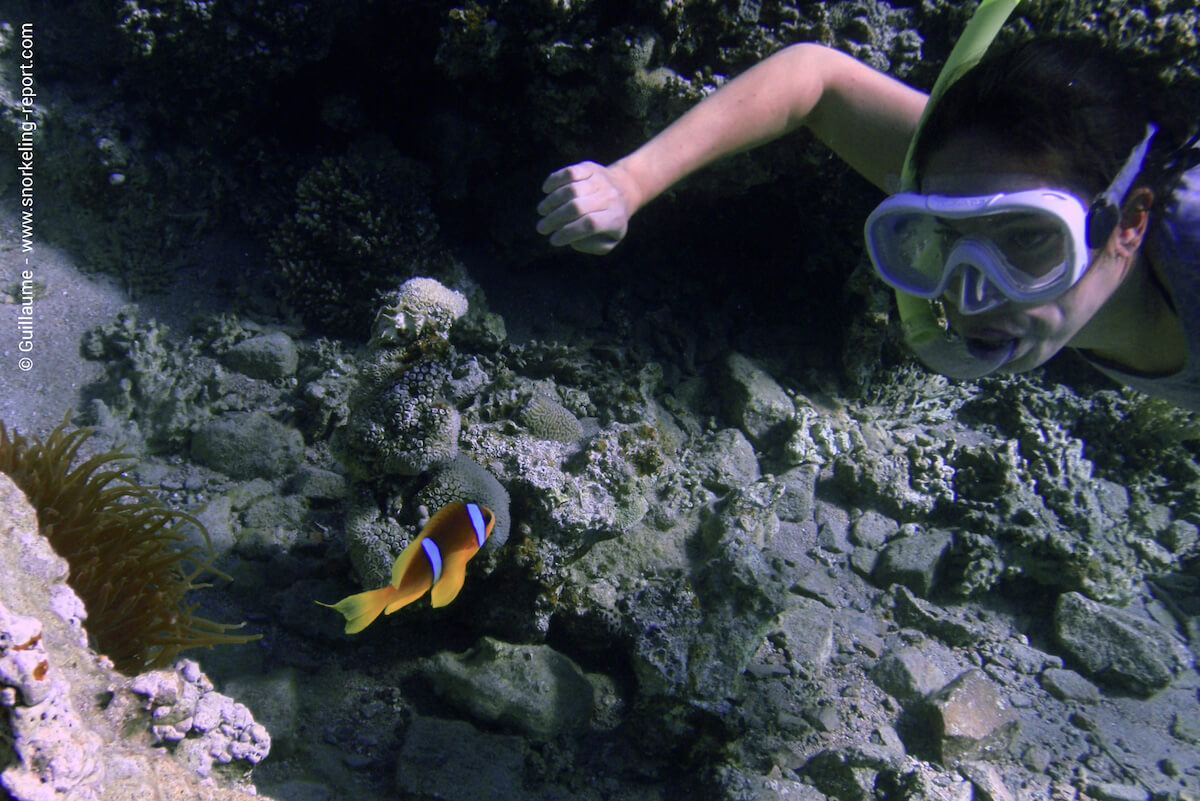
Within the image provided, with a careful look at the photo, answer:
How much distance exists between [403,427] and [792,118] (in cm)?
191

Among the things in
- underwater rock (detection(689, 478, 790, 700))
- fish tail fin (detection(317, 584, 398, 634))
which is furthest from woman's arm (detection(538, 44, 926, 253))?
underwater rock (detection(689, 478, 790, 700))

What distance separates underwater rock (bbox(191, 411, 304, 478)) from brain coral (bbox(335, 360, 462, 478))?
2.90 feet

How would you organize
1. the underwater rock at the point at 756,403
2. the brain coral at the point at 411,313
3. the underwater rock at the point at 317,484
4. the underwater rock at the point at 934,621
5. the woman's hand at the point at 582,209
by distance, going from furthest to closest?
the underwater rock at the point at 756,403, the underwater rock at the point at 317,484, the underwater rock at the point at 934,621, the brain coral at the point at 411,313, the woman's hand at the point at 582,209

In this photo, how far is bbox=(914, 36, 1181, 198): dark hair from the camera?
137 centimetres

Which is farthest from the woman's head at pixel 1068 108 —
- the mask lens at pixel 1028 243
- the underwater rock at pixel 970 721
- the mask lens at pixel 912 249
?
the underwater rock at pixel 970 721

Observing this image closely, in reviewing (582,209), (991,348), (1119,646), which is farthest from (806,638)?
(582,209)

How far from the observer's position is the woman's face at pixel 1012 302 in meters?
1.44

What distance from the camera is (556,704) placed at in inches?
92.6

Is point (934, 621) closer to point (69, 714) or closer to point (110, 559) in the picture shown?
point (69, 714)

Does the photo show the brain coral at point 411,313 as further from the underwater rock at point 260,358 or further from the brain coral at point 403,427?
the underwater rock at point 260,358

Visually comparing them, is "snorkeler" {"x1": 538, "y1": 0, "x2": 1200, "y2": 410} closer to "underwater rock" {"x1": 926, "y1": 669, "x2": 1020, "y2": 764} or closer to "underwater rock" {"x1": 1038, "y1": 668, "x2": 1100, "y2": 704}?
"underwater rock" {"x1": 926, "y1": 669, "x2": 1020, "y2": 764}

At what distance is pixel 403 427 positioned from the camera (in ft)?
7.73

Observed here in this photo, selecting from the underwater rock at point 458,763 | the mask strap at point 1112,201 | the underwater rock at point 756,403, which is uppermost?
the mask strap at point 1112,201

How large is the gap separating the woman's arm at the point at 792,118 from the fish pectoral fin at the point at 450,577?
105 cm
